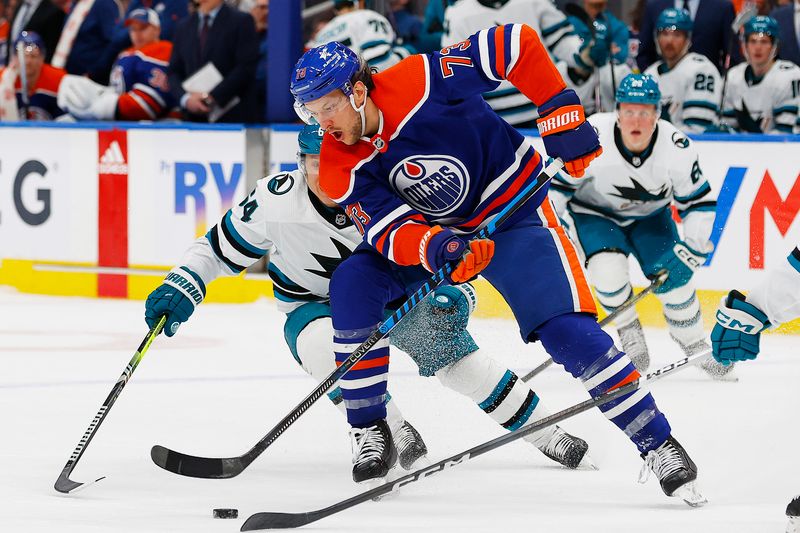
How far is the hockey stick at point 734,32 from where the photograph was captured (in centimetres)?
635

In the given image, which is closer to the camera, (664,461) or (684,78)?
(664,461)

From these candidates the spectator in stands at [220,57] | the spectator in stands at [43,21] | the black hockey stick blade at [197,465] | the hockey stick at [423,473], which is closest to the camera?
the hockey stick at [423,473]

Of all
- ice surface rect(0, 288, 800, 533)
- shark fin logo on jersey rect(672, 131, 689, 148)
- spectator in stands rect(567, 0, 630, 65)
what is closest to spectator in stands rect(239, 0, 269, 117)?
ice surface rect(0, 288, 800, 533)

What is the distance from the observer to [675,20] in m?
6.36

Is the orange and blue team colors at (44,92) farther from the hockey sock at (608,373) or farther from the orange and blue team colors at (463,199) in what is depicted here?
the hockey sock at (608,373)

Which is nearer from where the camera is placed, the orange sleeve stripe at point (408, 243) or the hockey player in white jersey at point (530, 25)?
the orange sleeve stripe at point (408, 243)

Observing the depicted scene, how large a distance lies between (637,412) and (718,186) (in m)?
3.10

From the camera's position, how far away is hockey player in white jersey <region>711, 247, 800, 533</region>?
2631mm

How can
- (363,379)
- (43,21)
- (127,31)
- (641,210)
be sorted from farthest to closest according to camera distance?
(43,21) < (127,31) < (641,210) < (363,379)

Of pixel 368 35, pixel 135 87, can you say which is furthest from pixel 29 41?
pixel 368 35

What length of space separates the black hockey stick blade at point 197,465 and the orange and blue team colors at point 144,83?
4.12m

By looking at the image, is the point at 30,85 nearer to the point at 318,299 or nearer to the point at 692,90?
the point at 692,90

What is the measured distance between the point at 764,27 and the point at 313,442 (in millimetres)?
3307

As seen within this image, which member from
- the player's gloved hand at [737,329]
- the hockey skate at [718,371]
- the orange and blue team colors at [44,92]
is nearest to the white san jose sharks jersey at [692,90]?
the hockey skate at [718,371]
